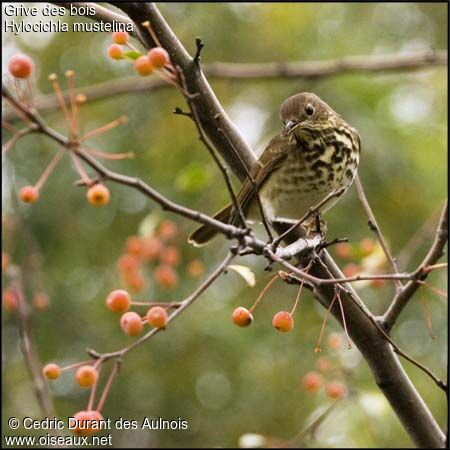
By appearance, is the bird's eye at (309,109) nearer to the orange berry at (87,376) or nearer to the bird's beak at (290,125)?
the bird's beak at (290,125)

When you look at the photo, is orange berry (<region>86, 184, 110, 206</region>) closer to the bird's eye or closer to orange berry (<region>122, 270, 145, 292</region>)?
the bird's eye

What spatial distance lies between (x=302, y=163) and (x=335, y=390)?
2.72 ft

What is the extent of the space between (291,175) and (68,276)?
1761 millimetres

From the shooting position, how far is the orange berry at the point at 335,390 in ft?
9.68

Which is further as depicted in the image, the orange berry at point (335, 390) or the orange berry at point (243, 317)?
the orange berry at point (335, 390)

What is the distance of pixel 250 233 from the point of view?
1.37m

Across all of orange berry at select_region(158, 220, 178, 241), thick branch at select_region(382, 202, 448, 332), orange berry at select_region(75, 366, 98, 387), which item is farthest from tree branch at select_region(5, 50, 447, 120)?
orange berry at select_region(75, 366, 98, 387)

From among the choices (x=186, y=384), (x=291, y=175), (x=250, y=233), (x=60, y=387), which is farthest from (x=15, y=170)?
(x=250, y=233)

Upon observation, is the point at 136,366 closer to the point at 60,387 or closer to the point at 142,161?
the point at 60,387

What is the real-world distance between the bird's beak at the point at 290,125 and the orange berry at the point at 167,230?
0.72 metres

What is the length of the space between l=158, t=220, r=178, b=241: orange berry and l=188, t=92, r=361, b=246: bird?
39 cm

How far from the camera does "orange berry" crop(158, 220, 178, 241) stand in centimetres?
335

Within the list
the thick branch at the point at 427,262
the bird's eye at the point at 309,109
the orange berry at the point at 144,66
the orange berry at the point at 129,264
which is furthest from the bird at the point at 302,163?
the orange berry at the point at 144,66

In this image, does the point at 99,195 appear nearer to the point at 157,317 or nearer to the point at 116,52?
the point at 157,317
